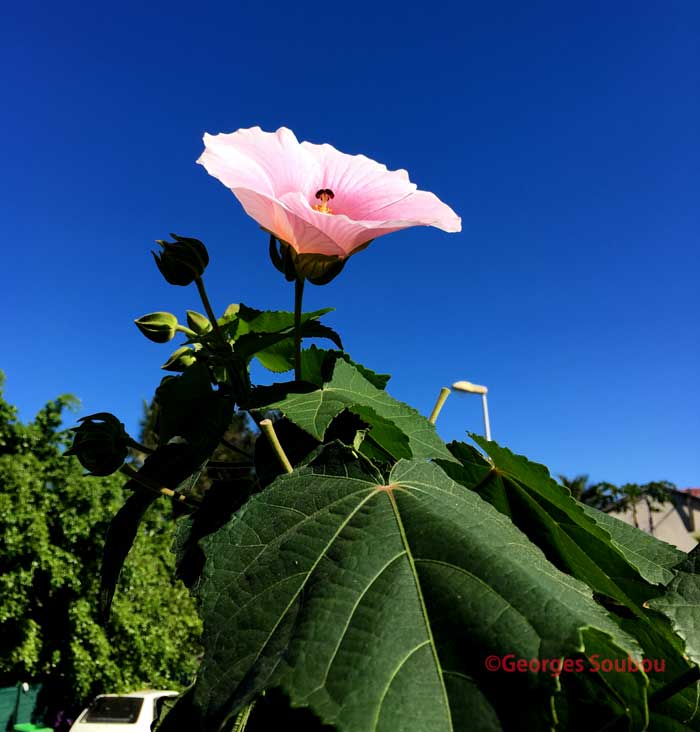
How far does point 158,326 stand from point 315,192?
0.31 m

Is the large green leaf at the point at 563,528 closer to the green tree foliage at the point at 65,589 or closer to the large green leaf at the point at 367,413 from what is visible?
the large green leaf at the point at 367,413

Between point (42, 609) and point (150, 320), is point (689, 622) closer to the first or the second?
point (150, 320)

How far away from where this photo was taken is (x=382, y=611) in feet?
1.55

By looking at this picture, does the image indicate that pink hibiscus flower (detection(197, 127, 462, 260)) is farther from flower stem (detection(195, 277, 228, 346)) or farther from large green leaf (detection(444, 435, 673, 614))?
large green leaf (detection(444, 435, 673, 614))

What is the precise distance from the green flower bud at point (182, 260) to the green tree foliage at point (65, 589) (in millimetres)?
10457

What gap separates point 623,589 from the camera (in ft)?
2.41

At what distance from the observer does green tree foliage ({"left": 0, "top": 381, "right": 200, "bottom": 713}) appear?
10242 mm

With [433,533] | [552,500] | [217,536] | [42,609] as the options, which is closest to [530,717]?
[433,533]

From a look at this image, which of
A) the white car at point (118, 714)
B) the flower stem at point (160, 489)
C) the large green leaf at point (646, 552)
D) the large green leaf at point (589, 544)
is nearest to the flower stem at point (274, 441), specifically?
the flower stem at point (160, 489)

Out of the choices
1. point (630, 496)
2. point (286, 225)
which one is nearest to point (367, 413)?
point (286, 225)

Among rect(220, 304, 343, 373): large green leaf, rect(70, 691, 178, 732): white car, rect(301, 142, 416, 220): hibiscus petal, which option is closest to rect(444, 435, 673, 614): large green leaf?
rect(220, 304, 343, 373): large green leaf

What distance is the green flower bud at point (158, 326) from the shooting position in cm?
97

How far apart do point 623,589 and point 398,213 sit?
0.54 meters

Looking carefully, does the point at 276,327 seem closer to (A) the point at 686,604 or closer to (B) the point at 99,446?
(B) the point at 99,446
